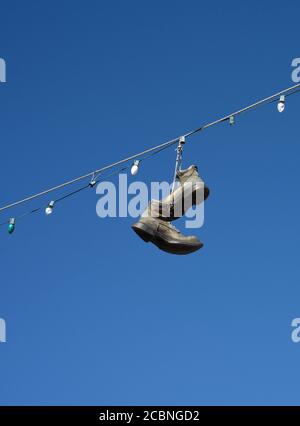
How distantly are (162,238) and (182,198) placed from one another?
0.38 meters

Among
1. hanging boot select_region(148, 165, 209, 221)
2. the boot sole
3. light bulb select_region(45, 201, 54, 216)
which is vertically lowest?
the boot sole

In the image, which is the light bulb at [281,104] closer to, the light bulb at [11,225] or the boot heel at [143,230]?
the boot heel at [143,230]

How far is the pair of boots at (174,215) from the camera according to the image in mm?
4367

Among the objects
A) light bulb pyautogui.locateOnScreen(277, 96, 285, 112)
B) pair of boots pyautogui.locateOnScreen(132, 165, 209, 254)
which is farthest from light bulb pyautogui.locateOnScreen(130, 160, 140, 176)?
light bulb pyautogui.locateOnScreen(277, 96, 285, 112)

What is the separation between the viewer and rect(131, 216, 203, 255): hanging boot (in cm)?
436

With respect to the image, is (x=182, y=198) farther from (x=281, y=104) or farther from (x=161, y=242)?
(x=281, y=104)

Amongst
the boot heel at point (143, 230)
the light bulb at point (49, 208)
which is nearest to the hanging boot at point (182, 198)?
the boot heel at point (143, 230)

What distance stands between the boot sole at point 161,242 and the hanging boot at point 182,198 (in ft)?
0.52

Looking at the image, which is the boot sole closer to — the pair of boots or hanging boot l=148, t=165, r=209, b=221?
the pair of boots

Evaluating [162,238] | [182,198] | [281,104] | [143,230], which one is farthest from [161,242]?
[281,104]

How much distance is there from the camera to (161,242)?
4.39 metres
